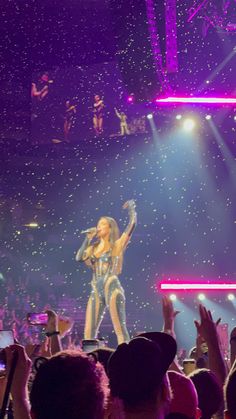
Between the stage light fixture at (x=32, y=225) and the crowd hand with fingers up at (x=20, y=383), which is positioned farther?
the stage light fixture at (x=32, y=225)

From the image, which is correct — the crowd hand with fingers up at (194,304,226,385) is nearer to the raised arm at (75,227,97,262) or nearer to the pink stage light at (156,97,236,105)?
the pink stage light at (156,97,236,105)

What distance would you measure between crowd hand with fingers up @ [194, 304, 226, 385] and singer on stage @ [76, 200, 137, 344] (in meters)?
6.88

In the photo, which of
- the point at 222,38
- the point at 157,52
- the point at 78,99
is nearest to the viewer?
the point at 157,52

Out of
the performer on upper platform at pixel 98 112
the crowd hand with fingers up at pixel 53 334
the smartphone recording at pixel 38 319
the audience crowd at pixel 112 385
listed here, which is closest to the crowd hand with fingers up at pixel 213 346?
the audience crowd at pixel 112 385

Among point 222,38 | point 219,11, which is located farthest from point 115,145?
point 219,11

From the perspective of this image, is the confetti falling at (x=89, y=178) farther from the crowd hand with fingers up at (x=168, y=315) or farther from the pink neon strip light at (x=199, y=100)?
the crowd hand with fingers up at (x=168, y=315)

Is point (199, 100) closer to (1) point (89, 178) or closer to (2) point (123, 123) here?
(2) point (123, 123)

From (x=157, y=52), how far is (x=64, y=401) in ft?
17.9

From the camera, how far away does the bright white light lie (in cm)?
1472

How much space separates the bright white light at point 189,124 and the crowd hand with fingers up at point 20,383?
12.9 m

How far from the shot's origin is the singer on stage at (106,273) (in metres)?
10.0

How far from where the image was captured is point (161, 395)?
6.30 feet

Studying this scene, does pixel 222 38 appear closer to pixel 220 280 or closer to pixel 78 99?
pixel 78 99

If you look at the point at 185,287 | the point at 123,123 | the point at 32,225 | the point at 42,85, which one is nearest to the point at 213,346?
the point at 185,287
